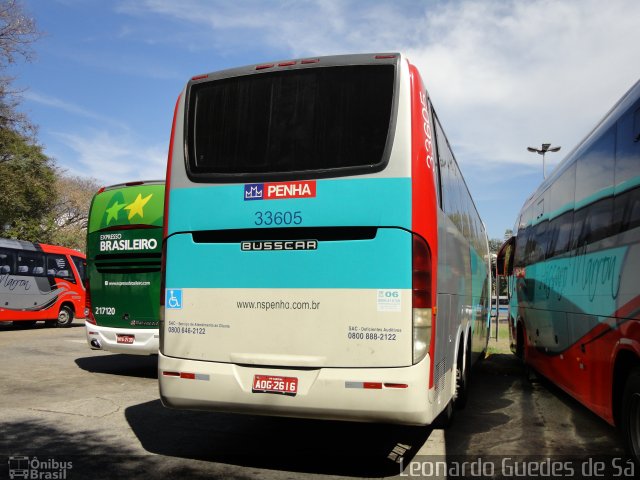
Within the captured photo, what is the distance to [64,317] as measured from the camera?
71.1 feet

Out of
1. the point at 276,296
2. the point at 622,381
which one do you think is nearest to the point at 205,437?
the point at 276,296

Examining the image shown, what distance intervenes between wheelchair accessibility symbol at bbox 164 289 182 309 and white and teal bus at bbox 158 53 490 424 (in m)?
0.01

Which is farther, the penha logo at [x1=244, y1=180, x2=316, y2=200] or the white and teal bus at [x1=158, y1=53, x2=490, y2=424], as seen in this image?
the penha logo at [x1=244, y1=180, x2=316, y2=200]

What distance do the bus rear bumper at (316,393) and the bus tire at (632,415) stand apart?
1.64 metres

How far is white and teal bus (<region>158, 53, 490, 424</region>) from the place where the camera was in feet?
14.7

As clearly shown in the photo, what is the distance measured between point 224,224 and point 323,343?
4.48 ft

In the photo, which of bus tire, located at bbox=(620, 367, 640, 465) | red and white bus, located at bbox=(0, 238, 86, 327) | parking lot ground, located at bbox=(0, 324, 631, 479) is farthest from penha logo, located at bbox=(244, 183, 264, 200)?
red and white bus, located at bbox=(0, 238, 86, 327)

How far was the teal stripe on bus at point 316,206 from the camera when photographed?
451cm

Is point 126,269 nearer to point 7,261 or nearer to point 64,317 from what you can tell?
point 7,261

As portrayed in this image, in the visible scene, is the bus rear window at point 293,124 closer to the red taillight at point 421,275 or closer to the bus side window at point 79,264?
the red taillight at point 421,275

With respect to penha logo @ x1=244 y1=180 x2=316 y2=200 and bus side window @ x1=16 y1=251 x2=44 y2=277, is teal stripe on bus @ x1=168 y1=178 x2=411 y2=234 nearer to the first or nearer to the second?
penha logo @ x1=244 y1=180 x2=316 y2=200

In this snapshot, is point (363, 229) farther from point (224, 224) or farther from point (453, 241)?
point (453, 241)

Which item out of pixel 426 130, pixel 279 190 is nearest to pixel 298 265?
pixel 279 190

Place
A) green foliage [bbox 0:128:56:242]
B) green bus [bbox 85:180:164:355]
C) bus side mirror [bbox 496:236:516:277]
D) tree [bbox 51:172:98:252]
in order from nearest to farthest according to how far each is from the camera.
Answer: green bus [bbox 85:180:164:355] < bus side mirror [bbox 496:236:516:277] < green foliage [bbox 0:128:56:242] < tree [bbox 51:172:98:252]
